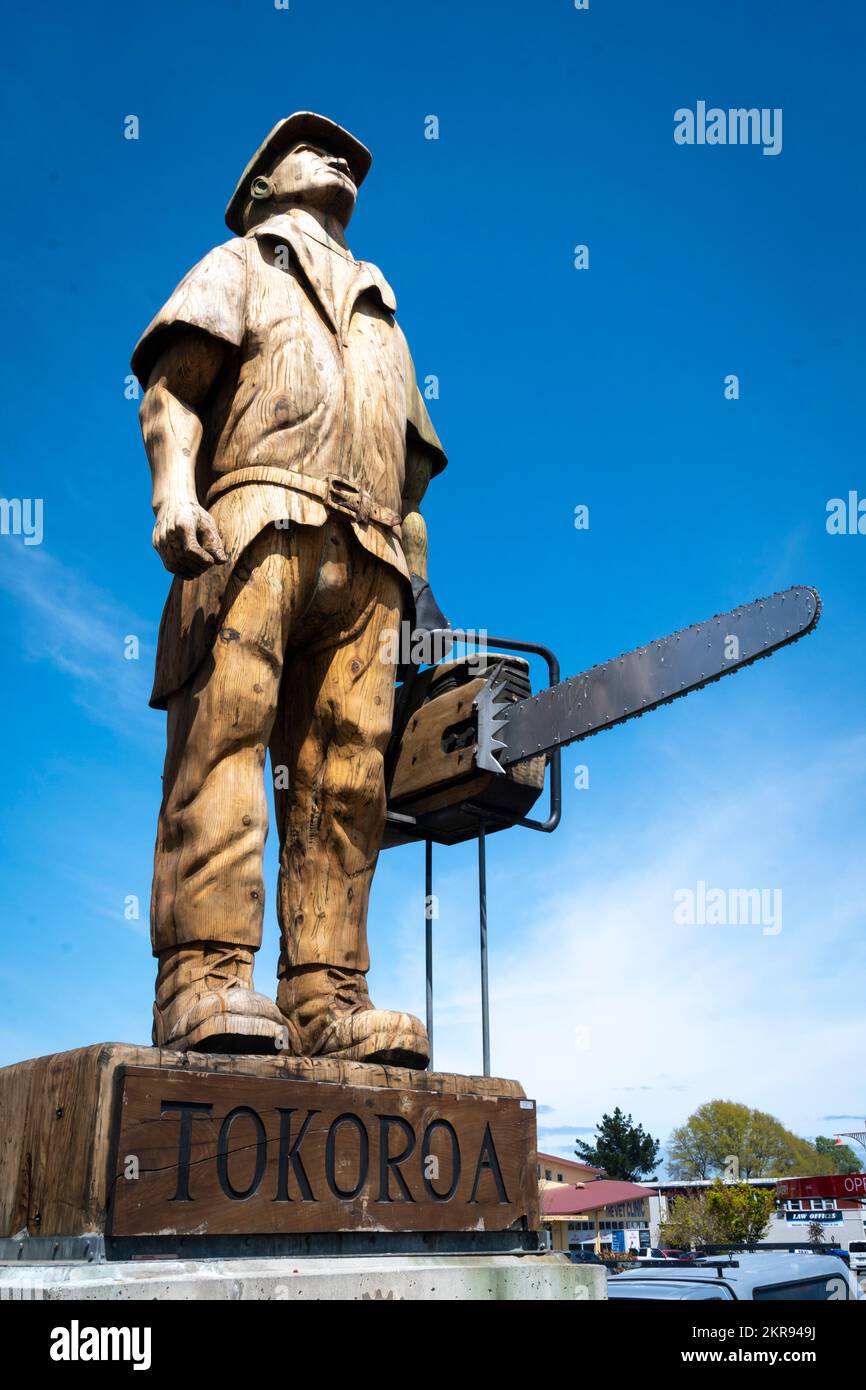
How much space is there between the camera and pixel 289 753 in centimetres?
378

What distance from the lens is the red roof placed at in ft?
157

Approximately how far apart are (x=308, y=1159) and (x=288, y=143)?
3.28 metres

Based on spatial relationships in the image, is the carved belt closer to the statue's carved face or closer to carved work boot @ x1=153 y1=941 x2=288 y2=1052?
the statue's carved face

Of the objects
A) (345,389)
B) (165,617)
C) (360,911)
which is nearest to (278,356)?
(345,389)

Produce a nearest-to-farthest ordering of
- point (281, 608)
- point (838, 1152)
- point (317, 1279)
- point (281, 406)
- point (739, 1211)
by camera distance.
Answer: point (317, 1279)
point (281, 608)
point (281, 406)
point (739, 1211)
point (838, 1152)

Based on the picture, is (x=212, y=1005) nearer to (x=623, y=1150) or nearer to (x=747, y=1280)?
(x=747, y=1280)

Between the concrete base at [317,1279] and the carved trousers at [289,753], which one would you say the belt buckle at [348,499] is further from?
the concrete base at [317,1279]

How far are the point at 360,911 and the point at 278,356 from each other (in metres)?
1.69

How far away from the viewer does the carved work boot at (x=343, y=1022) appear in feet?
10.7

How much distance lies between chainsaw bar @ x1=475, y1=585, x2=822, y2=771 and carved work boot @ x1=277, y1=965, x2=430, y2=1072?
1150mm

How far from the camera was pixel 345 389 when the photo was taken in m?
3.78

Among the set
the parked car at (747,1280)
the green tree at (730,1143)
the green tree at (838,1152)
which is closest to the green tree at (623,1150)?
the green tree at (730,1143)

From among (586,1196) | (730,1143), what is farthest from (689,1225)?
(730,1143)

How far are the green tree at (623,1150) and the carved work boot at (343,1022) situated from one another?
254ft
